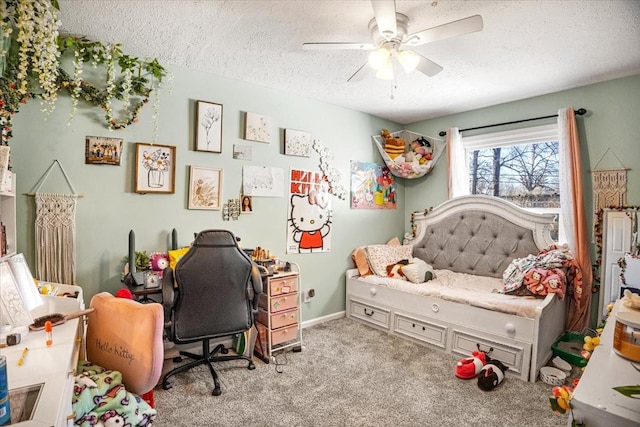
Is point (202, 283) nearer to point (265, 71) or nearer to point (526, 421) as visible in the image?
point (265, 71)

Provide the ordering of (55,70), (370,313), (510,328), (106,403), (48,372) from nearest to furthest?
(48,372) < (106,403) < (55,70) < (510,328) < (370,313)

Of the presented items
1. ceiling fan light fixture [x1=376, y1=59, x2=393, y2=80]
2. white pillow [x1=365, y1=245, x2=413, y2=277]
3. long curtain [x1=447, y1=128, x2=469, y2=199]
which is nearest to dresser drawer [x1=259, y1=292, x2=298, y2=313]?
white pillow [x1=365, y1=245, x2=413, y2=277]

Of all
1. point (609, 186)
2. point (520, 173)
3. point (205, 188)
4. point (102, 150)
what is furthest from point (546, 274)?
point (102, 150)

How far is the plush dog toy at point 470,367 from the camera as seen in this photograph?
244cm

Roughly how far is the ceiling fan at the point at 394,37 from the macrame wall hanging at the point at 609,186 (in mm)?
1923

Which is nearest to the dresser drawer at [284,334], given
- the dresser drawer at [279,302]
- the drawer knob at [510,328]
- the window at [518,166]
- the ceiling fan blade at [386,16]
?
the dresser drawer at [279,302]

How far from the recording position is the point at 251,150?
307 centimetres

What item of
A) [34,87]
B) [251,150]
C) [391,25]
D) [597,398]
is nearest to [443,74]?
[391,25]

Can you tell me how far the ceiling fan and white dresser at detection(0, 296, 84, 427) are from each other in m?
1.80

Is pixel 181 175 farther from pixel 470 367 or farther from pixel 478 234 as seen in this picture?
pixel 478 234

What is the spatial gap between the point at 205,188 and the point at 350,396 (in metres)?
1.92

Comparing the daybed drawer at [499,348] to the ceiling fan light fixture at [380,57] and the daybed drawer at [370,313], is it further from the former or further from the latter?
the ceiling fan light fixture at [380,57]

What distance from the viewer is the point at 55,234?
7.29 ft

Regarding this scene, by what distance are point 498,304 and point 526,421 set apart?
0.82m
